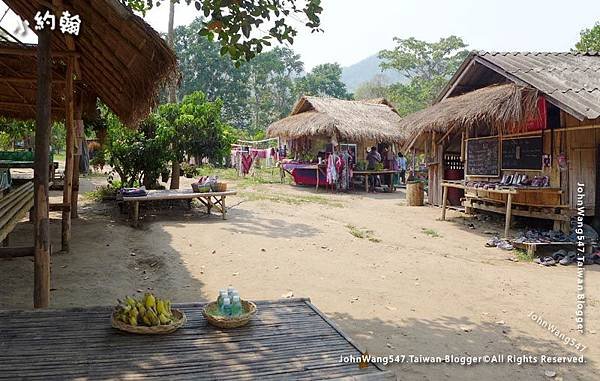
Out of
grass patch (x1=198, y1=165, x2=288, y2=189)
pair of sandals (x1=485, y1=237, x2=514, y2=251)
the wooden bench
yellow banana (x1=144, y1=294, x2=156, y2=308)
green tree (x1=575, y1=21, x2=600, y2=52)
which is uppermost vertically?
green tree (x1=575, y1=21, x2=600, y2=52)

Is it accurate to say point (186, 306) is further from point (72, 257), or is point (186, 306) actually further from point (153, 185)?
point (153, 185)

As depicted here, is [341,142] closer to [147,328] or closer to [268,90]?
[147,328]

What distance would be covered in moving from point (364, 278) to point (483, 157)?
6269 mm

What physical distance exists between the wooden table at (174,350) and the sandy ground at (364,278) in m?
1.00

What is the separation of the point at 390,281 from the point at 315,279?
952 mm

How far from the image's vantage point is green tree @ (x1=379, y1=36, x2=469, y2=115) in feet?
115

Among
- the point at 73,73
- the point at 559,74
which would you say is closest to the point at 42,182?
the point at 73,73

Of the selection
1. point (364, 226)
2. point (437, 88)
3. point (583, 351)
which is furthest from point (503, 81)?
point (437, 88)

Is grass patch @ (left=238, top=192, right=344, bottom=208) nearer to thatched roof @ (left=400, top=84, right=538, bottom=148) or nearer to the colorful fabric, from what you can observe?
the colorful fabric

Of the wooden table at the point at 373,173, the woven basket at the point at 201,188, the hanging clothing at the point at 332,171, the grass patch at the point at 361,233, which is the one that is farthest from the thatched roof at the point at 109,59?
the wooden table at the point at 373,173

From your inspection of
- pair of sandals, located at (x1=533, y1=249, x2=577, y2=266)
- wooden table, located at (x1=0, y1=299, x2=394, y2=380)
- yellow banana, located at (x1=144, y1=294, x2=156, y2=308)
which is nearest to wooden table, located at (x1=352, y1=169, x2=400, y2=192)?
pair of sandals, located at (x1=533, y1=249, x2=577, y2=266)

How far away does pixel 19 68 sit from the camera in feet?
23.5

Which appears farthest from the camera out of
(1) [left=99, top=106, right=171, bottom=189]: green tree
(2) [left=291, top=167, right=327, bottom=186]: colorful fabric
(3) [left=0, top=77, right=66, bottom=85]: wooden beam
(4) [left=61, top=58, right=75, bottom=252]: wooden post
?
(2) [left=291, top=167, right=327, bottom=186]: colorful fabric

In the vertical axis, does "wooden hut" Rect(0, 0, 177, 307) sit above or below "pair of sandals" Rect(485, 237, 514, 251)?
above
